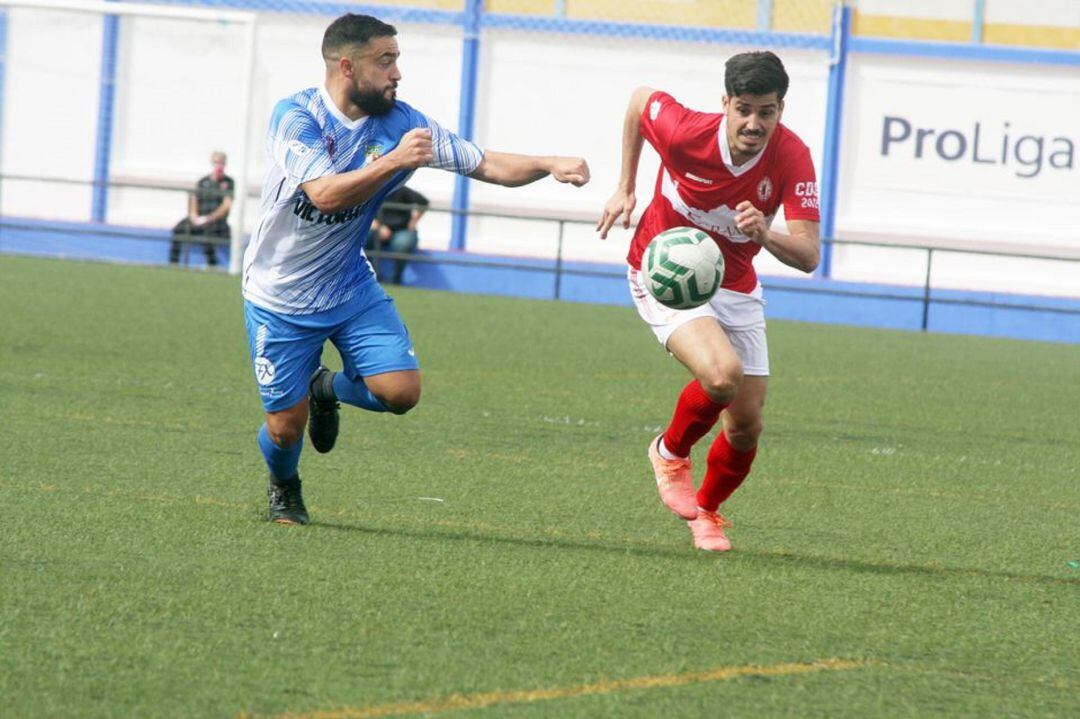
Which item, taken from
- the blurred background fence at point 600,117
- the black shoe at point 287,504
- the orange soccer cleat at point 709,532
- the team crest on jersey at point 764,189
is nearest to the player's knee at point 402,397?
the black shoe at point 287,504

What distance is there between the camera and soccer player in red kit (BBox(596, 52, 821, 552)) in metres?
6.34

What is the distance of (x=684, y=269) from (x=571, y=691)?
241 cm

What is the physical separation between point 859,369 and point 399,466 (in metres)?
7.66

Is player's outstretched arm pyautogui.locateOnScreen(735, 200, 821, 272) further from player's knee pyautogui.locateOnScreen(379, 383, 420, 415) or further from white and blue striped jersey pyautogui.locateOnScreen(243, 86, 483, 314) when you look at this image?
player's knee pyautogui.locateOnScreen(379, 383, 420, 415)

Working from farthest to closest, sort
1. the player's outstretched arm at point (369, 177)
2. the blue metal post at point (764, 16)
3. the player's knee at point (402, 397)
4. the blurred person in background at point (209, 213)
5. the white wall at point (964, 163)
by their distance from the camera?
the blue metal post at point (764, 16) < the white wall at point (964, 163) < the blurred person in background at point (209, 213) < the player's knee at point (402, 397) < the player's outstretched arm at point (369, 177)

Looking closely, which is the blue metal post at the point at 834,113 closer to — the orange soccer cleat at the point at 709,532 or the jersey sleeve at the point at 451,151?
the orange soccer cleat at the point at 709,532

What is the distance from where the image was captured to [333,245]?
6359mm

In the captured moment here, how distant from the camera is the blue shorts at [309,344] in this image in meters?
6.38

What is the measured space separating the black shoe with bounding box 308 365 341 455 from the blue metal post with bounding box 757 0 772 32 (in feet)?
64.5

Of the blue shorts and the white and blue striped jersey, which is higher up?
the white and blue striped jersey

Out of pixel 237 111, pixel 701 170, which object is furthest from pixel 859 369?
pixel 237 111

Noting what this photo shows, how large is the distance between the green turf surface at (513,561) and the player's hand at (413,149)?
1.27 meters

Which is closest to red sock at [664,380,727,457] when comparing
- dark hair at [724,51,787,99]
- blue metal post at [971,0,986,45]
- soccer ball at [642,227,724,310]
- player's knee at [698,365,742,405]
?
player's knee at [698,365,742,405]

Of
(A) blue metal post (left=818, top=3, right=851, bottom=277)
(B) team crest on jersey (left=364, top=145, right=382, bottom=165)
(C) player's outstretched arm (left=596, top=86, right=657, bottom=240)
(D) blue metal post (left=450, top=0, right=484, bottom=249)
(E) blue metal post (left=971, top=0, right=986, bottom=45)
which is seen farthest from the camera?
(D) blue metal post (left=450, top=0, right=484, bottom=249)
